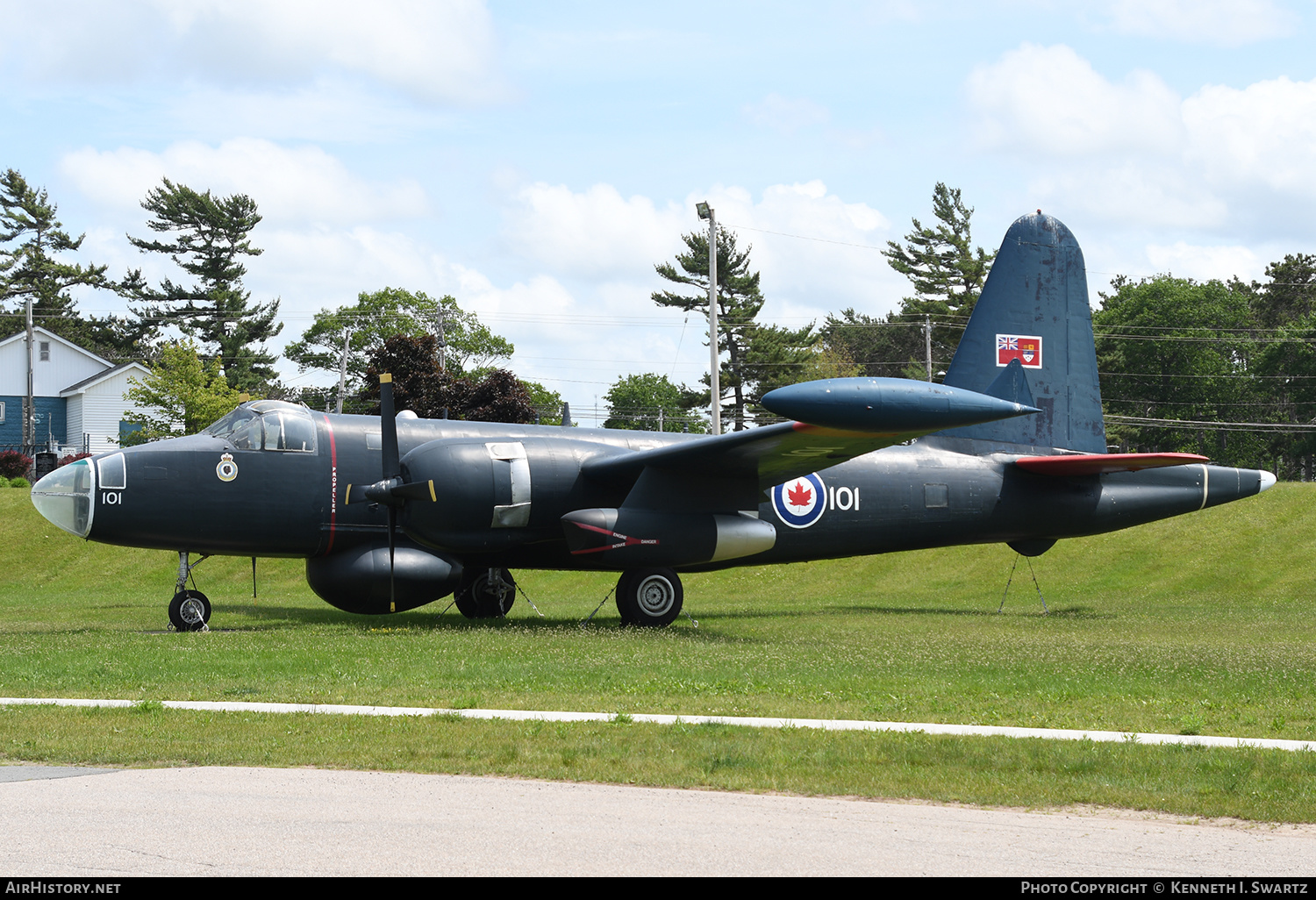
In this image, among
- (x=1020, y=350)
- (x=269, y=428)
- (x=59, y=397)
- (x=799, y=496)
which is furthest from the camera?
(x=59, y=397)

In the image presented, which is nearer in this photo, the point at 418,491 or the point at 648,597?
the point at 418,491

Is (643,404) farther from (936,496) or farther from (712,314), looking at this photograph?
(936,496)

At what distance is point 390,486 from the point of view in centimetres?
1905

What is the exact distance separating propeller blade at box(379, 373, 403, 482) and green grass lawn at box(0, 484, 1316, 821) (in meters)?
2.69

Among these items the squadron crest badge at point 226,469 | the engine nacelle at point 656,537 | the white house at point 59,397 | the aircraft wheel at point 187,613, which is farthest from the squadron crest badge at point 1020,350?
the white house at point 59,397

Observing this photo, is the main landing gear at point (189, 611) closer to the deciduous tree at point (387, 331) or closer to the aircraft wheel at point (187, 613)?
the aircraft wheel at point (187, 613)

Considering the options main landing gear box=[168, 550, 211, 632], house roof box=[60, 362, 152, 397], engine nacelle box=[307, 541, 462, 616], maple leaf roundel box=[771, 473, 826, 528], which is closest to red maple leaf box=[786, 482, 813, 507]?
maple leaf roundel box=[771, 473, 826, 528]

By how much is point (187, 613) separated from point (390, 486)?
4404 mm

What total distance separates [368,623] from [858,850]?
632 inches

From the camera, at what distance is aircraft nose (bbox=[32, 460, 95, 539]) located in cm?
1923

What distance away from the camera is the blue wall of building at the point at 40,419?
75.4 m

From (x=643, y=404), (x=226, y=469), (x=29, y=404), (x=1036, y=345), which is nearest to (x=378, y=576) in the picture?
(x=226, y=469)

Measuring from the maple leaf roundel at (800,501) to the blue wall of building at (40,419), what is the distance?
6709cm
